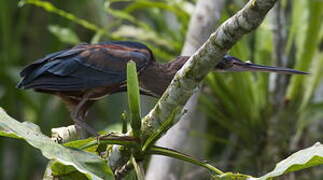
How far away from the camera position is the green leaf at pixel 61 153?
135 cm

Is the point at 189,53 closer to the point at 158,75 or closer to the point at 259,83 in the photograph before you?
the point at 158,75

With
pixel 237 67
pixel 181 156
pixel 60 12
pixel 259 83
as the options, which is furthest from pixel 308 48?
pixel 181 156

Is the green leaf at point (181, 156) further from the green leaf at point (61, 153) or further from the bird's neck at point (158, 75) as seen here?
the bird's neck at point (158, 75)

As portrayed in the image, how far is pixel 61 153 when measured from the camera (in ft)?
4.47

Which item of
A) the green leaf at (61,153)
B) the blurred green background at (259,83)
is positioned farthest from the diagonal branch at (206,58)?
the blurred green background at (259,83)

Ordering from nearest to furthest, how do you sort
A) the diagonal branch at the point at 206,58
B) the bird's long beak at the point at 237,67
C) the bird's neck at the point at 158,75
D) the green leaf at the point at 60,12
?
the diagonal branch at the point at 206,58, the bird's long beak at the point at 237,67, the bird's neck at the point at 158,75, the green leaf at the point at 60,12

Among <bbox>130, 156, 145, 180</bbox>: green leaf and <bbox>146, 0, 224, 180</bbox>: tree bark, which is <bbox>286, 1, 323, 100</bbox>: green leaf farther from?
<bbox>130, 156, 145, 180</bbox>: green leaf

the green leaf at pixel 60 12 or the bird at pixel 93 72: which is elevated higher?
the green leaf at pixel 60 12

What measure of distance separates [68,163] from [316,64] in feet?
6.48

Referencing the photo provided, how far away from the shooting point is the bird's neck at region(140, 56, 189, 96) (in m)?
2.26

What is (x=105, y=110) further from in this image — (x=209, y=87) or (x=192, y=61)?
(x=192, y=61)

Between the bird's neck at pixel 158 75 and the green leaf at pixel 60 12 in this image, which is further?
the green leaf at pixel 60 12

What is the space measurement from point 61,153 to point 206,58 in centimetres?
33

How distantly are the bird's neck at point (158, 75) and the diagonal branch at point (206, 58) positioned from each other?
714mm
